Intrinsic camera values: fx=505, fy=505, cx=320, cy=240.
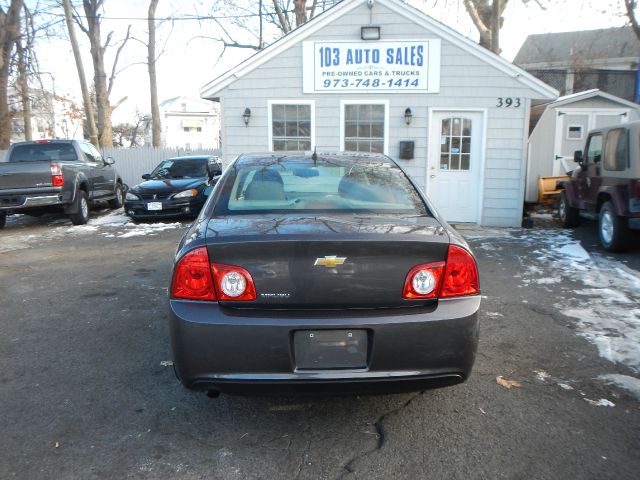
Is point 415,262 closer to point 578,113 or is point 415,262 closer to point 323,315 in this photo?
point 323,315

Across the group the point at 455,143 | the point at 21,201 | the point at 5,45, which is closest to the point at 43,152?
the point at 21,201

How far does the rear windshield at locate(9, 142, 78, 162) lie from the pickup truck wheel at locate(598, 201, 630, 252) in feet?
35.9

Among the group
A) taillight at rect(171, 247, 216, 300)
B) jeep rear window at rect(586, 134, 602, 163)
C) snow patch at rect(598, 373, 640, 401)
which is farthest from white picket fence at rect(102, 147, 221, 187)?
snow patch at rect(598, 373, 640, 401)

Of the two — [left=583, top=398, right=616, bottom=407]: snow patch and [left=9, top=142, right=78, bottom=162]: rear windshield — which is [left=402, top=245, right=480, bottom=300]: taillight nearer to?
[left=583, top=398, right=616, bottom=407]: snow patch

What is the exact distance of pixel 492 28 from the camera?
17359 millimetres

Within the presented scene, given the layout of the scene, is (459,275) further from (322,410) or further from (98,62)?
(98,62)

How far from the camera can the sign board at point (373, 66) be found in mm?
10133

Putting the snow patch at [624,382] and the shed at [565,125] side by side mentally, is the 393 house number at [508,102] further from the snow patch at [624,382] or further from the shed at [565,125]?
the snow patch at [624,382]

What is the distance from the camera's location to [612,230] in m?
7.36

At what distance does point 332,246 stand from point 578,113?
13499 millimetres

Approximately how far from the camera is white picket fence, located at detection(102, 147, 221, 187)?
19531mm

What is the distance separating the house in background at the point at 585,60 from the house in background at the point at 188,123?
34.0 meters

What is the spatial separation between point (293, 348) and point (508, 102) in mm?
9092

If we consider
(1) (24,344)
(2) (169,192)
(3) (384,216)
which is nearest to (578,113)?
(2) (169,192)
